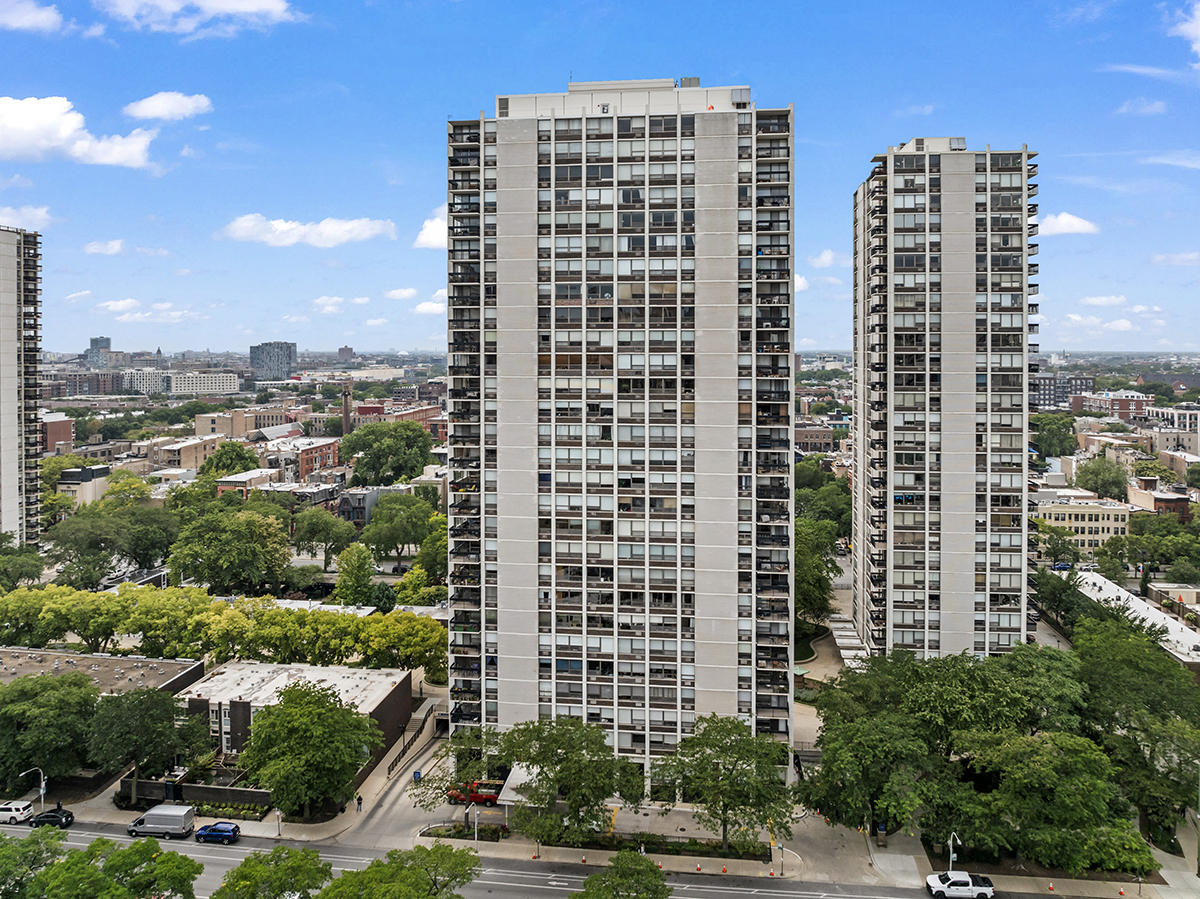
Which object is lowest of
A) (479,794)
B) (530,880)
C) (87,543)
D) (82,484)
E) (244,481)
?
(530,880)

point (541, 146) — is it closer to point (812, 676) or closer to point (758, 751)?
point (758, 751)

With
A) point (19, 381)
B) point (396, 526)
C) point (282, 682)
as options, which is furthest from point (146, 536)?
point (282, 682)

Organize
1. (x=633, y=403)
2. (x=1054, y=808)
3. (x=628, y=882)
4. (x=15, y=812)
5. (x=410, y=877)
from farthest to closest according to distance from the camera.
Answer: (x=633, y=403), (x=15, y=812), (x=1054, y=808), (x=628, y=882), (x=410, y=877)

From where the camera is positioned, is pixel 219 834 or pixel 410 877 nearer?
pixel 410 877

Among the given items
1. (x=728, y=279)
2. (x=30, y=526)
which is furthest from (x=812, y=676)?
(x=30, y=526)

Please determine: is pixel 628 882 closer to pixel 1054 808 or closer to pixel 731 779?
pixel 731 779

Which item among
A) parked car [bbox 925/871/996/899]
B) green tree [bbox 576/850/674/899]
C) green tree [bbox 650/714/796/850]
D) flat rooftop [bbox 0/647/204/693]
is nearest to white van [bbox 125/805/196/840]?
flat rooftop [bbox 0/647/204/693]
